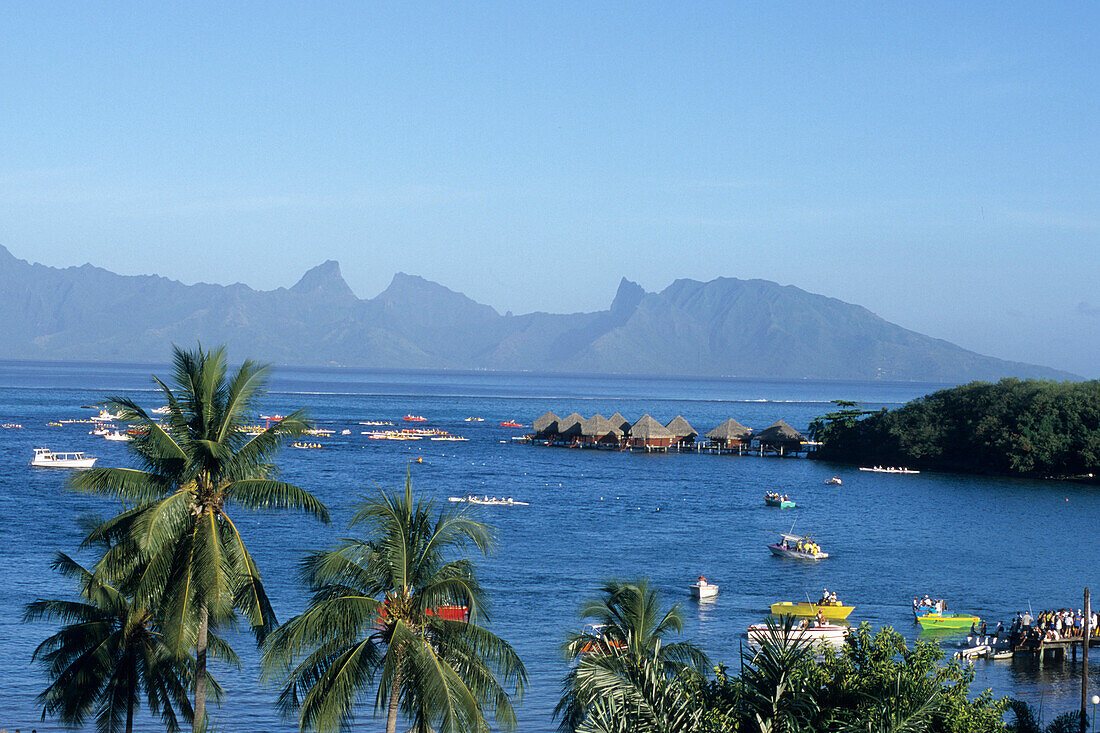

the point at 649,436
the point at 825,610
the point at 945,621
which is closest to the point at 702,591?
the point at 825,610

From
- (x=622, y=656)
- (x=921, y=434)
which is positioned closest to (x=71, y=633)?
(x=622, y=656)

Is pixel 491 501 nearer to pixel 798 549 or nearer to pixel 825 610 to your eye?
pixel 798 549

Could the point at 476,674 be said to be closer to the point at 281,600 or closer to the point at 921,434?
the point at 281,600

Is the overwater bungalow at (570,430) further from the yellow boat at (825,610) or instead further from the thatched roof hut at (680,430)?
the yellow boat at (825,610)

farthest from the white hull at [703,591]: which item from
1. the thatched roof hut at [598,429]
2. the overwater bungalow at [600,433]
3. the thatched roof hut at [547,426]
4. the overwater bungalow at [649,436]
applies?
the thatched roof hut at [547,426]

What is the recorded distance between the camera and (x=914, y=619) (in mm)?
35906

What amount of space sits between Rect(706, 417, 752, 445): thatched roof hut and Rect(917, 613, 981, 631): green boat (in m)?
67.2

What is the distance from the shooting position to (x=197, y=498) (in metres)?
15.1

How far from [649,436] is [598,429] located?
476 centimetres

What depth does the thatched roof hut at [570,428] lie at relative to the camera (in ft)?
341

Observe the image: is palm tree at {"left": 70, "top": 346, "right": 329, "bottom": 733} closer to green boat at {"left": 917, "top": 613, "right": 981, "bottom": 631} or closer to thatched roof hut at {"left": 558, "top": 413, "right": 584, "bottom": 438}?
green boat at {"left": 917, "top": 613, "right": 981, "bottom": 631}

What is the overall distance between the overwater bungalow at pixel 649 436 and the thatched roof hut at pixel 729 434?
4.25 m

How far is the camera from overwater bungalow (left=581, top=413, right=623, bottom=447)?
10256 centimetres

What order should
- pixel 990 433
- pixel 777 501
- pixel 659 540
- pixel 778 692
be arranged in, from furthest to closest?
pixel 990 433 < pixel 777 501 < pixel 659 540 < pixel 778 692
